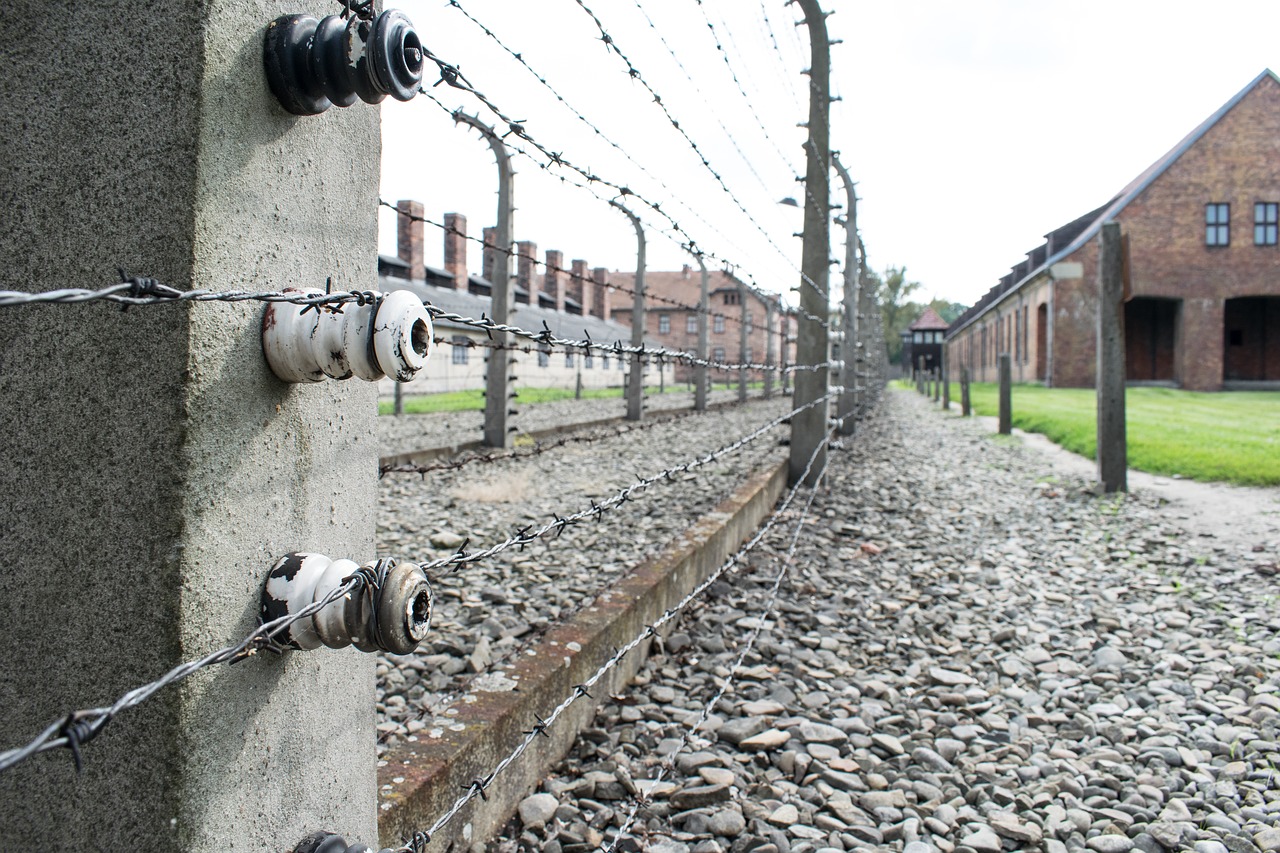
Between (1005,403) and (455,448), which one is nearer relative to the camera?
(455,448)

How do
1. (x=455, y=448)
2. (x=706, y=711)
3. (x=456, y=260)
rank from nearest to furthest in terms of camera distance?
(x=706, y=711) → (x=455, y=448) → (x=456, y=260)

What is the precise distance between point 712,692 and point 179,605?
2308 mm

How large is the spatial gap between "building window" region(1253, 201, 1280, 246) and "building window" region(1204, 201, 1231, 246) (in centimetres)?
Result: 85

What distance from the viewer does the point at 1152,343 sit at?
33.0 meters

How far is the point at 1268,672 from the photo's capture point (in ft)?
10.5

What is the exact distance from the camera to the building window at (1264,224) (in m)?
29.2

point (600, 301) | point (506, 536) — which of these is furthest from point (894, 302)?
point (506, 536)

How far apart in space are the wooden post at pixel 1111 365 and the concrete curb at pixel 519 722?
503cm

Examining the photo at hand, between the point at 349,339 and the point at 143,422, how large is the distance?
25 centimetres

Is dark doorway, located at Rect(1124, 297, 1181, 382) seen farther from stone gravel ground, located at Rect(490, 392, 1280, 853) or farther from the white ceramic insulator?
the white ceramic insulator

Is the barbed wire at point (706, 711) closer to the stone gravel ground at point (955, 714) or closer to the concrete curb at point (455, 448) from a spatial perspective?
the stone gravel ground at point (955, 714)

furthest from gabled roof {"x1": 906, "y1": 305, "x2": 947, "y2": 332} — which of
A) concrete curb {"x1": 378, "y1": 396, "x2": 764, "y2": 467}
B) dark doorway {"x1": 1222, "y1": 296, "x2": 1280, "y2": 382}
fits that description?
concrete curb {"x1": 378, "y1": 396, "x2": 764, "y2": 467}

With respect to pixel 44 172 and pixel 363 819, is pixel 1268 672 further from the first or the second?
pixel 44 172

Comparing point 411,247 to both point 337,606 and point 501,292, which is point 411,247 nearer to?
point 501,292
